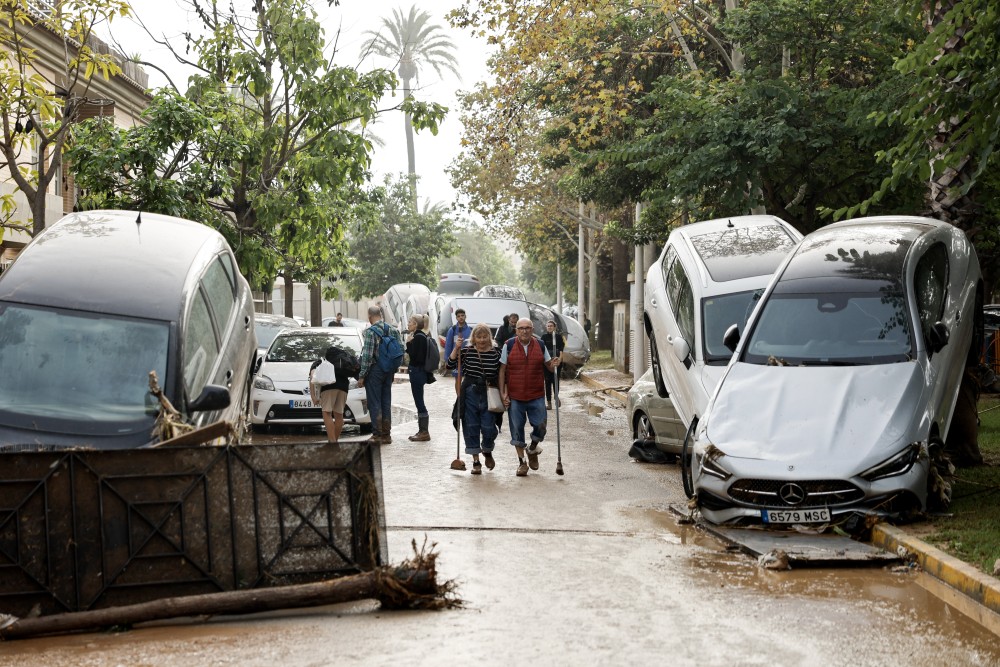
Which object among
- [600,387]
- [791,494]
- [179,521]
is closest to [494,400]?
[791,494]

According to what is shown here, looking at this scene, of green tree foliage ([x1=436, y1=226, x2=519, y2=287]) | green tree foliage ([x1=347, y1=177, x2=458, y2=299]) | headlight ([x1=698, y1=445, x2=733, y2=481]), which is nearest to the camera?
headlight ([x1=698, y1=445, x2=733, y2=481])

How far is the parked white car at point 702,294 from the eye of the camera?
13.2m

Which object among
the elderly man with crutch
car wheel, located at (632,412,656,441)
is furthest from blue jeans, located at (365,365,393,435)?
car wheel, located at (632,412,656,441)

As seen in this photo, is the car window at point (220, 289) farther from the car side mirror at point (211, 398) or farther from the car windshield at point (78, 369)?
the car side mirror at point (211, 398)

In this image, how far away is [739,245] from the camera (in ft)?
48.4

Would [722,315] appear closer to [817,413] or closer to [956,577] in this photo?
[817,413]

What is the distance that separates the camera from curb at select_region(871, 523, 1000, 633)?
741cm

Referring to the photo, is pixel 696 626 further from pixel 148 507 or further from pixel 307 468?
pixel 148 507

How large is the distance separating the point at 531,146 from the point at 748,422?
1257 inches

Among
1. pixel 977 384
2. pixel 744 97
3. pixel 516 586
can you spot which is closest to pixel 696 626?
pixel 516 586

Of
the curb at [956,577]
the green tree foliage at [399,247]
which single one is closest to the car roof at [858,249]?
the curb at [956,577]

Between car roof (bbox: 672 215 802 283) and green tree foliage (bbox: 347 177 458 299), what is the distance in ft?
169

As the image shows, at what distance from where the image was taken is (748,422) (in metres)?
10.3

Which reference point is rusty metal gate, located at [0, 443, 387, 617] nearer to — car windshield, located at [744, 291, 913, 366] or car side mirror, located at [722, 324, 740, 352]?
car windshield, located at [744, 291, 913, 366]
